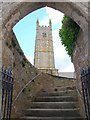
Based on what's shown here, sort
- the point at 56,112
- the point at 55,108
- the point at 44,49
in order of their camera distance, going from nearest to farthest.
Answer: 1. the point at 56,112
2. the point at 55,108
3. the point at 44,49

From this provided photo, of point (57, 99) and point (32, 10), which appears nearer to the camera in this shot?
point (32, 10)

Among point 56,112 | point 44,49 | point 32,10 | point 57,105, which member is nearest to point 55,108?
point 57,105

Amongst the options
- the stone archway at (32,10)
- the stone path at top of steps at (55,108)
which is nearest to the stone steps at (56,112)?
the stone path at top of steps at (55,108)

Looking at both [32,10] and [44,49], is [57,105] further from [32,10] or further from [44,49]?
[44,49]

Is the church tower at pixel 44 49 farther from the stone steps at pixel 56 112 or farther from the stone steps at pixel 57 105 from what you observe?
the stone steps at pixel 56 112

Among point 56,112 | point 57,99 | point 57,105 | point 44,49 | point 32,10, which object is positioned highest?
point 44,49

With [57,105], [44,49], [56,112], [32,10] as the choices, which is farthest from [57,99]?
[44,49]

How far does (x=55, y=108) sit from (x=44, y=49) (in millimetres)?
54198

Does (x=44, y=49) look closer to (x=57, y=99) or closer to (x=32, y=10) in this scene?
(x=57, y=99)

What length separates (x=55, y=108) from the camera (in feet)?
19.9

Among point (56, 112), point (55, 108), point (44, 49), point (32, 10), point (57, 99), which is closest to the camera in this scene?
point (32, 10)

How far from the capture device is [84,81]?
3.55m

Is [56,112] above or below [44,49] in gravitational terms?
below

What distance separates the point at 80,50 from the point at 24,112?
8.29 feet
